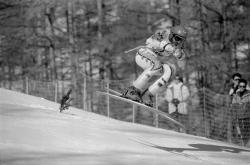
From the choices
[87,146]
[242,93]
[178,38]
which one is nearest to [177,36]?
[178,38]

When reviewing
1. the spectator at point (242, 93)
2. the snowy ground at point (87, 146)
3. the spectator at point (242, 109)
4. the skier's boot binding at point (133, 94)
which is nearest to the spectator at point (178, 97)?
the spectator at point (242, 109)

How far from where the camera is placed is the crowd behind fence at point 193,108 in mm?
13352

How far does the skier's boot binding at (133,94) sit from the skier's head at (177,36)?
102 cm

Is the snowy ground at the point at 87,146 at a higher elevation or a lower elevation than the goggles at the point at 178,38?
lower

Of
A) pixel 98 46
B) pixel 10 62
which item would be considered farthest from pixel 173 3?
pixel 10 62

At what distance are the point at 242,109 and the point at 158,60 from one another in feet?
12.0

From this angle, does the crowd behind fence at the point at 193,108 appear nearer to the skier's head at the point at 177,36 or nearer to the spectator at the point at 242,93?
the spectator at the point at 242,93

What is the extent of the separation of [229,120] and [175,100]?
1.63m

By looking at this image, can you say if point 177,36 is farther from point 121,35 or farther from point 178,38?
Answer: point 121,35

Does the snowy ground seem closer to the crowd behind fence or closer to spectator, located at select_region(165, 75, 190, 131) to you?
the crowd behind fence

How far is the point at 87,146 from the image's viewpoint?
289 inches

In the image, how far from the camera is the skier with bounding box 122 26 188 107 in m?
8.72

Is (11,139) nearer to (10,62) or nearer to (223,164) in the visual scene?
(223,164)

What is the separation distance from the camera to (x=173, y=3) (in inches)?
786
